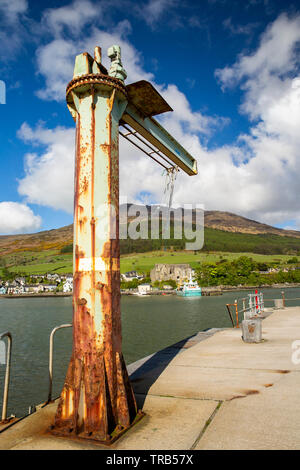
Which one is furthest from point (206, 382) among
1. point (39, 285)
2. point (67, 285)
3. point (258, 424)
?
point (39, 285)

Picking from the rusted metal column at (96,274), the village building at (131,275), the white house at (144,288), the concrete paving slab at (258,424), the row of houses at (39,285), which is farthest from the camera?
the village building at (131,275)

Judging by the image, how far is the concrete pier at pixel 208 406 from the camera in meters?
3.39

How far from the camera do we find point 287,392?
16.1ft

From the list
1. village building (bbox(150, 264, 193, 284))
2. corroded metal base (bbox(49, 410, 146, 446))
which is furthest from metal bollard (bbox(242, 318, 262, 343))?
village building (bbox(150, 264, 193, 284))

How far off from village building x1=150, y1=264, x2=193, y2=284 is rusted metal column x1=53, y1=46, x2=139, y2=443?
455 ft

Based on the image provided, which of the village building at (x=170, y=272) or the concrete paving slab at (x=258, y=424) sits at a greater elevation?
the concrete paving slab at (x=258, y=424)

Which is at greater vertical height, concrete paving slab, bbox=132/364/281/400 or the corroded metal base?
the corroded metal base

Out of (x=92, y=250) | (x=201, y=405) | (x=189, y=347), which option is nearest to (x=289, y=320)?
(x=189, y=347)

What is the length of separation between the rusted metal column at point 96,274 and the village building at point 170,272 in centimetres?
13865

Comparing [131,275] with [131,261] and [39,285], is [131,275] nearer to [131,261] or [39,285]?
[131,261]

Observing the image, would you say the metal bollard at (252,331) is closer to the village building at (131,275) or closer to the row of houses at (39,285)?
the row of houses at (39,285)

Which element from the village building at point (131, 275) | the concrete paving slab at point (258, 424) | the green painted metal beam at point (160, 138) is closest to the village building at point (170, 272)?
the village building at point (131, 275)

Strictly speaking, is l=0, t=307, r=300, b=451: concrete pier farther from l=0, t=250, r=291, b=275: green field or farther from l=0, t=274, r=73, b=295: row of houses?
l=0, t=250, r=291, b=275: green field

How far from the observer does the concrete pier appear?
339 centimetres
